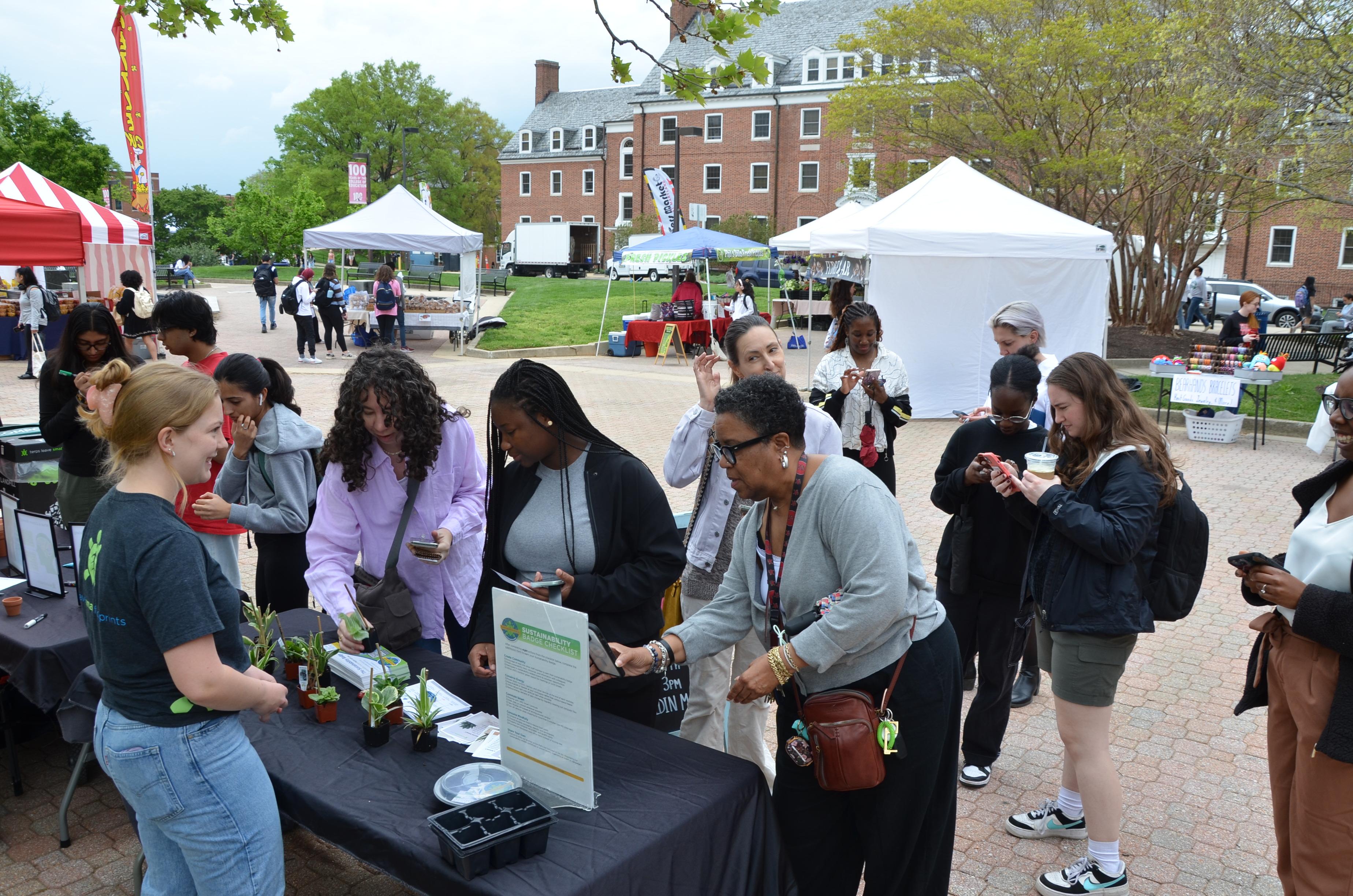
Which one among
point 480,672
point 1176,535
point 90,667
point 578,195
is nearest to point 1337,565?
point 1176,535

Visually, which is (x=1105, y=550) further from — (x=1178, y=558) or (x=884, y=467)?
(x=884, y=467)

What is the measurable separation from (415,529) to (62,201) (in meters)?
10.3

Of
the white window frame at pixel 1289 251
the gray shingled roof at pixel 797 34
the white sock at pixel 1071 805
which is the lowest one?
the white sock at pixel 1071 805

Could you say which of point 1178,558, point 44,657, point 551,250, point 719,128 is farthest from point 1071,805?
point 719,128

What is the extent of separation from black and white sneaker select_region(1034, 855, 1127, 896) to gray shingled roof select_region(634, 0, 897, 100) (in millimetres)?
48561

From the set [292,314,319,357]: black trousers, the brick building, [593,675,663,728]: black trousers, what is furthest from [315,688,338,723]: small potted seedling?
the brick building

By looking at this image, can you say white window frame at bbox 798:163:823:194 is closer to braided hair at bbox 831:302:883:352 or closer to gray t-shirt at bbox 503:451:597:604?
braided hair at bbox 831:302:883:352

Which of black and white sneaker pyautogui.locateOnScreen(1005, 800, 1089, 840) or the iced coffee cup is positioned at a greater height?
the iced coffee cup

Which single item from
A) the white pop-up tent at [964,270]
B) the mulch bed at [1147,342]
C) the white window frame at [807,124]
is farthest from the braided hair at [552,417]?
the white window frame at [807,124]

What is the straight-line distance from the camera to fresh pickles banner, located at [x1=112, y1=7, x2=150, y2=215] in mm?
14648

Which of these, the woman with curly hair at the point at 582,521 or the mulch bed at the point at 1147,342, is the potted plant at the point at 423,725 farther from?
the mulch bed at the point at 1147,342

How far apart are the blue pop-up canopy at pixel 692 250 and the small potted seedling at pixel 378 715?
17228 mm

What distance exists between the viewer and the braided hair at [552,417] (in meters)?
2.90

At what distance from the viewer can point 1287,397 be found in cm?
1516
